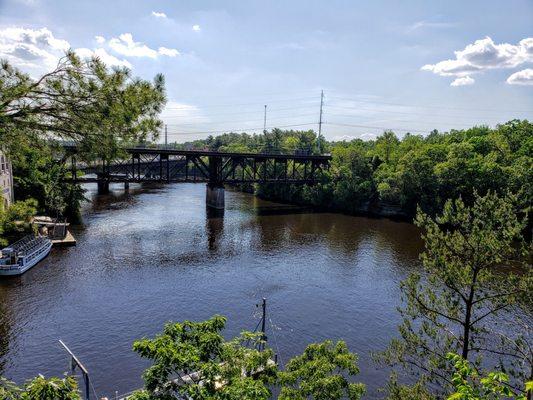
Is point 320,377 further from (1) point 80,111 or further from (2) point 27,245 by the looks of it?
(2) point 27,245

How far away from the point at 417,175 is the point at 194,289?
47662mm

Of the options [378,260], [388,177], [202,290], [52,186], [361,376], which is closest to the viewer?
[361,376]

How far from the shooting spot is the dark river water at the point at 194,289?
25281 millimetres

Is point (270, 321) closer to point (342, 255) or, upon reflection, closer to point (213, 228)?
point (342, 255)

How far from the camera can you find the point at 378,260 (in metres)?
45.9

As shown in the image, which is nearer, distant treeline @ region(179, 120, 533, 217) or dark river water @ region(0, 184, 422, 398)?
dark river water @ region(0, 184, 422, 398)

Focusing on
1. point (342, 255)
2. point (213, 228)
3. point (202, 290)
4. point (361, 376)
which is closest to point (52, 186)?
point (213, 228)

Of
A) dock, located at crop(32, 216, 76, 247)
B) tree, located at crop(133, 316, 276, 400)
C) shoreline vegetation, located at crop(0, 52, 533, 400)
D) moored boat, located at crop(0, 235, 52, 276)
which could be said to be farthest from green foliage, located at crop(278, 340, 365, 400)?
dock, located at crop(32, 216, 76, 247)

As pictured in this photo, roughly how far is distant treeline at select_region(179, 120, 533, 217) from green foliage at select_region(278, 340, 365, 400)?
4825cm

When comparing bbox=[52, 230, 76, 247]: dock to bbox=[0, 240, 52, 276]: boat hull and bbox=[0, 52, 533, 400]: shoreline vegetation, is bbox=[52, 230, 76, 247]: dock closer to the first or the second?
bbox=[0, 240, 52, 276]: boat hull

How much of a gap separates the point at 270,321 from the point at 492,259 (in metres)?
17.4

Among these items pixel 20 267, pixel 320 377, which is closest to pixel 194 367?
pixel 320 377

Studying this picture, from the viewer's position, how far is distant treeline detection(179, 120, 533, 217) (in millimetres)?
63934

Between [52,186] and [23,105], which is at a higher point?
[23,105]
